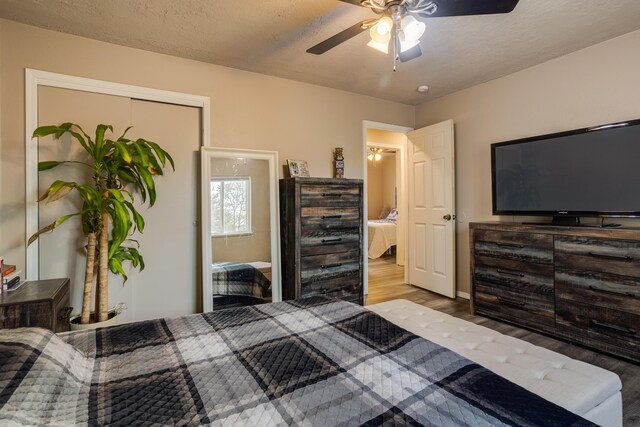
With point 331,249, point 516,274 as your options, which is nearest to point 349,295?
point 331,249

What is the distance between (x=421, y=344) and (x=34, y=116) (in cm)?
292

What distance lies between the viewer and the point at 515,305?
2.88 meters

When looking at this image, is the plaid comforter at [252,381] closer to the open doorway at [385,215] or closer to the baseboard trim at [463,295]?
the open doorway at [385,215]

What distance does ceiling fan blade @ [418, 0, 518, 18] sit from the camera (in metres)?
1.55

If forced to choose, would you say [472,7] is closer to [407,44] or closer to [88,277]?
[407,44]

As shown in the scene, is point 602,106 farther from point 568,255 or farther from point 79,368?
point 79,368

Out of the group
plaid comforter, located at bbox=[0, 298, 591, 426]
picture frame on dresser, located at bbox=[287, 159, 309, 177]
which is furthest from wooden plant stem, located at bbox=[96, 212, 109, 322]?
picture frame on dresser, located at bbox=[287, 159, 309, 177]

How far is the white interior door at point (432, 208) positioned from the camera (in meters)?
3.74

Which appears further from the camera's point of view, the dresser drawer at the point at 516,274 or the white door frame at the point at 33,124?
the dresser drawer at the point at 516,274

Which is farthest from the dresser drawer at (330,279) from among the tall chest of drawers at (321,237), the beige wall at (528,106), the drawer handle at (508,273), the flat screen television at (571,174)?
the flat screen television at (571,174)

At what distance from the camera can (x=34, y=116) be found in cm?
233

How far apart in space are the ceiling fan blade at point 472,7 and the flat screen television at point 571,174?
1.59 m

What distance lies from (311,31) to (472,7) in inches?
47.1

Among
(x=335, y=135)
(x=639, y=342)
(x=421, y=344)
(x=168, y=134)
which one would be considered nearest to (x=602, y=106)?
(x=639, y=342)
